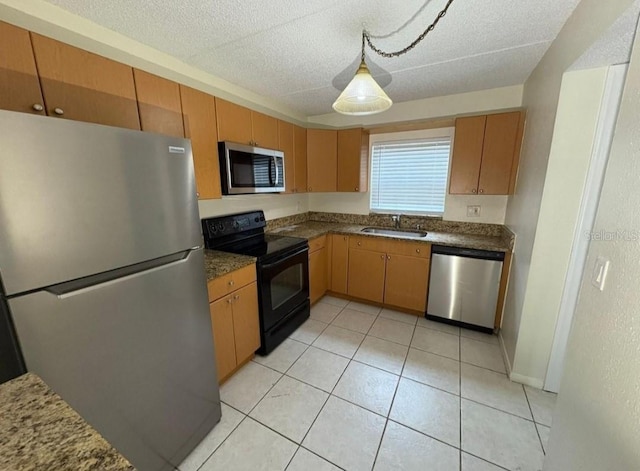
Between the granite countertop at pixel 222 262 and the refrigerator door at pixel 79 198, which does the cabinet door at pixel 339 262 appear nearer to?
the granite countertop at pixel 222 262

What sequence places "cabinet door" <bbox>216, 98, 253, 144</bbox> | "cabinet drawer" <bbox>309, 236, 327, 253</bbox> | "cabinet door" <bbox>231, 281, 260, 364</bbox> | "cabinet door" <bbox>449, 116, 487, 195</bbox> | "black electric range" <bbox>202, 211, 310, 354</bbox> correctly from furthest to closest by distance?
"cabinet drawer" <bbox>309, 236, 327, 253</bbox> < "cabinet door" <bbox>449, 116, 487, 195</bbox> < "black electric range" <bbox>202, 211, 310, 354</bbox> < "cabinet door" <bbox>216, 98, 253, 144</bbox> < "cabinet door" <bbox>231, 281, 260, 364</bbox>

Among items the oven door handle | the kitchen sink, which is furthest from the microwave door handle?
the kitchen sink

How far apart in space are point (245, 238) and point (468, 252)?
2.17 metres

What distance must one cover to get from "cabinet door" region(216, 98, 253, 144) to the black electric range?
718 millimetres

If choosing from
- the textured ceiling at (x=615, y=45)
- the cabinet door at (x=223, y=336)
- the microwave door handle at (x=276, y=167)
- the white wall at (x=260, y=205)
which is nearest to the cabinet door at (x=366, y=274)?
the white wall at (x=260, y=205)

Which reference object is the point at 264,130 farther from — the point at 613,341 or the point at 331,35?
the point at 613,341

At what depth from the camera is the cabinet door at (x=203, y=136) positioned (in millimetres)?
1773

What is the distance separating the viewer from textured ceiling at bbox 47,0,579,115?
1290 mm

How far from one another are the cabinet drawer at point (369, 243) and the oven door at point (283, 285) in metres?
0.64

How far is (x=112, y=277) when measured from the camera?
100 centimetres

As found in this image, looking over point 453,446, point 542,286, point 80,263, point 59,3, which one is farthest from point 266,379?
point 59,3

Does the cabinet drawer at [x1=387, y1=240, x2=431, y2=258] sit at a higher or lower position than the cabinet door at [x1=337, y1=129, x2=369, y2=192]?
lower

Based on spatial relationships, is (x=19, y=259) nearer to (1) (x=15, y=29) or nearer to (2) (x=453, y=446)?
(1) (x=15, y=29)

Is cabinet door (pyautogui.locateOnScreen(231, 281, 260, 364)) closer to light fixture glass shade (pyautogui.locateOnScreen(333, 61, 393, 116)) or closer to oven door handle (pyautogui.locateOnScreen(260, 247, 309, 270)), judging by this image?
oven door handle (pyautogui.locateOnScreen(260, 247, 309, 270))
